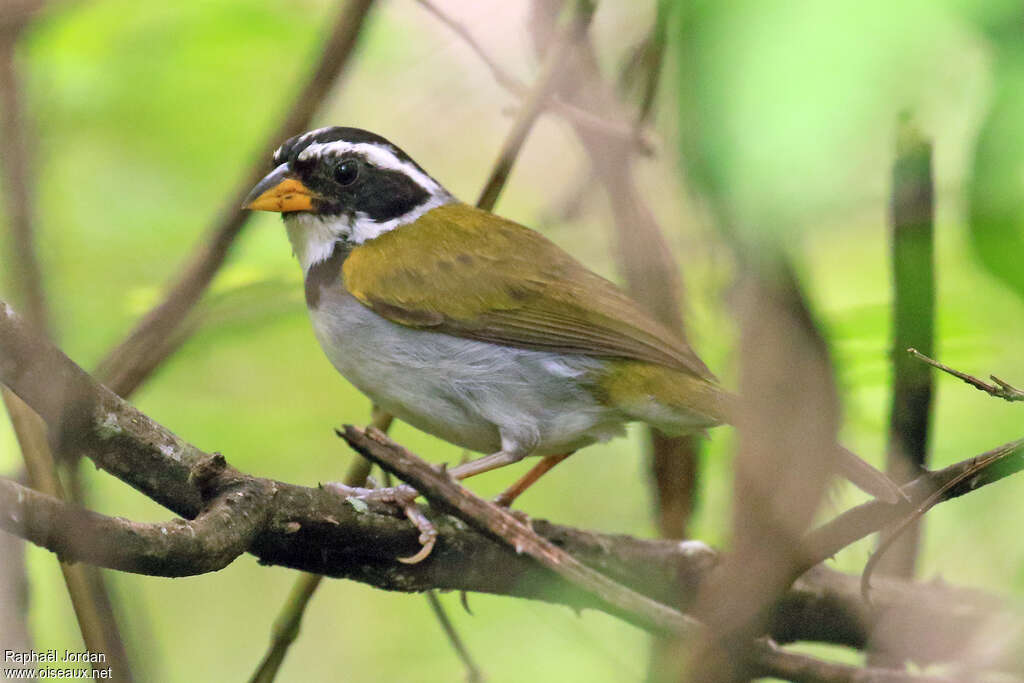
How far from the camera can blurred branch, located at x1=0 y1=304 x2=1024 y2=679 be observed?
6.33 ft

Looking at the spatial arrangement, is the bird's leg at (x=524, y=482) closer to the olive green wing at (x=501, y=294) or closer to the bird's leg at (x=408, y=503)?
the olive green wing at (x=501, y=294)

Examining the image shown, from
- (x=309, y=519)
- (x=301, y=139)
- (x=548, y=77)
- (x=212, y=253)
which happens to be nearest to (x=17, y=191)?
(x=212, y=253)

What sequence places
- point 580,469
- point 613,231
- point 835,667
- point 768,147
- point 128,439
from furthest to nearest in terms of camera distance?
point 580,469
point 613,231
point 835,667
point 128,439
point 768,147

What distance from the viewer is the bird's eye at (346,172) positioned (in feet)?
13.4

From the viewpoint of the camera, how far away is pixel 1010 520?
3.05 m

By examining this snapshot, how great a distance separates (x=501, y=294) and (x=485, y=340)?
218 millimetres

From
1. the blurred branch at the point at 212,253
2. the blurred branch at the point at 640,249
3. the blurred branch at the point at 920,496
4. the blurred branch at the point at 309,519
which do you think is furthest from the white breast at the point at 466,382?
the blurred branch at the point at 920,496

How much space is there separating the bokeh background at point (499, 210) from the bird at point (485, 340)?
0.20 m

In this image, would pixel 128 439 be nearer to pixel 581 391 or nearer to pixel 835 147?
pixel 835 147

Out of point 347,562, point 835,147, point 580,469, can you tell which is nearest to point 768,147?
point 835,147

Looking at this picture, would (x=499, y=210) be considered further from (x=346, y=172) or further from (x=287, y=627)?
(x=287, y=627)

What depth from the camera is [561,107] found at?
11.2 feet

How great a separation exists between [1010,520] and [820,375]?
2.49 feet

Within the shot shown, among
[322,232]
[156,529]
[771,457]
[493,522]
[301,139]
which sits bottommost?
[156,529]
